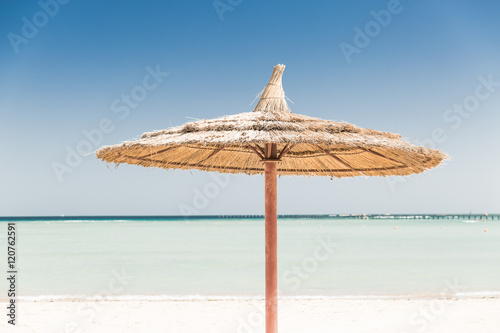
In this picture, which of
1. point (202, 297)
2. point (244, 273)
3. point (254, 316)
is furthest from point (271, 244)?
point (244, 273)

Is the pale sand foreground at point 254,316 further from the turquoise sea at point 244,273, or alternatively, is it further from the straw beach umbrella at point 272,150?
the straw beach umbrella at point 272,150

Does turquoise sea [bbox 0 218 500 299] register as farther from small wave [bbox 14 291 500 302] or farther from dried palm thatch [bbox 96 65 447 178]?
dried palm thatch [bbox 96 65 447 178]

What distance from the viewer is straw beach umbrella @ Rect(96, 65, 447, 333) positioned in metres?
2.76

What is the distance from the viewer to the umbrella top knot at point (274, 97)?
3227 millimetres

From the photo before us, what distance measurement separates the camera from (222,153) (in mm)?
4250

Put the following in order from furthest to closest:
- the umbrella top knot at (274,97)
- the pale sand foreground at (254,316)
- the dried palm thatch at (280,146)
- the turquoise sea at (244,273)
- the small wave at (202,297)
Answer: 1. the turquoise sea at (244,273)
2. the small wave at (202,297)
3. the pale sand foreground at (254,316)
4. the umbrella top knot at (274,97)
5. the dried palm thatch at (280,146)

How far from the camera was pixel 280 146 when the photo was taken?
13.5ft

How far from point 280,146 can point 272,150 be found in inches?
29.5

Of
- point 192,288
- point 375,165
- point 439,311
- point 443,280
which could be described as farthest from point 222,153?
point 443,280

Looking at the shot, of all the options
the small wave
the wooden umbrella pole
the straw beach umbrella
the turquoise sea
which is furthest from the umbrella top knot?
the turquoise sea

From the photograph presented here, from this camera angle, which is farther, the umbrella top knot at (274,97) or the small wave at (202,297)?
the small wave at (202,297)

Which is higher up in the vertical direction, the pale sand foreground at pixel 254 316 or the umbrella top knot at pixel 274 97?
the umbrella top knot at pixel 274 97

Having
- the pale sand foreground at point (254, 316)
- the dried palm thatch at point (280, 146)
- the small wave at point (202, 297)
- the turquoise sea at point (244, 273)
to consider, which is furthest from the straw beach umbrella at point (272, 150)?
the turquoise sea at point (244, 273)

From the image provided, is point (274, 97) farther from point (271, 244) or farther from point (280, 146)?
point (271, 244)
